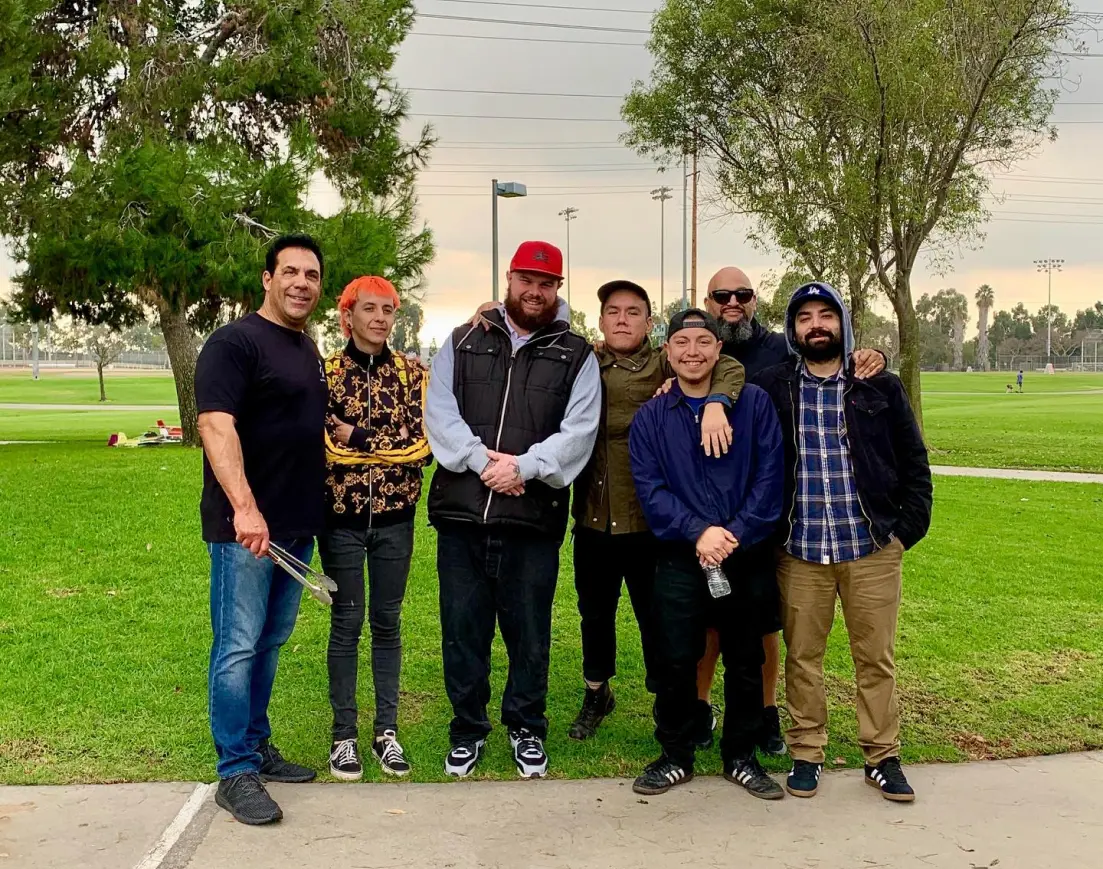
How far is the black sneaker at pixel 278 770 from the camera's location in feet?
13.4

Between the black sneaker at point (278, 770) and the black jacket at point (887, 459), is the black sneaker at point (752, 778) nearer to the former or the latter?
the black jacket at point (887, 459)

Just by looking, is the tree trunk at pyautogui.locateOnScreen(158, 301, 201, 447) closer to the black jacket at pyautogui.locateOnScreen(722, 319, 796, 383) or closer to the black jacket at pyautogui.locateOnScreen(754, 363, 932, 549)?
the black jacket at pyautogui.locateOnScreen(722, 319, 796, 383)

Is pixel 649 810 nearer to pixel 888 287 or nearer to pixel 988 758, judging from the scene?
pixel 988 758

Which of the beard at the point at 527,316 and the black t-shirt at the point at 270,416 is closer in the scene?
the black t-shirt at the point at 270,416

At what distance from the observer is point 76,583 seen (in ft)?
24.8

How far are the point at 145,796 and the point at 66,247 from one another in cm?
1493

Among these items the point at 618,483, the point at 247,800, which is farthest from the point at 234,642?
the point at 618,483

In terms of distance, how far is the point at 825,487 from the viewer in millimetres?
4078

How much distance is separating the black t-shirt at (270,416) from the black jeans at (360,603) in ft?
0.73

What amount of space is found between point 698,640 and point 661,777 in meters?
0.58

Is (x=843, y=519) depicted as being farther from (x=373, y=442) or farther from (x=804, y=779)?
(x=373, y=442)

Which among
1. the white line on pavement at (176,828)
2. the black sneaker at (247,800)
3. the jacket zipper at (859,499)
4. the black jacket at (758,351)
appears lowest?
the white line on pavement at (176,828)

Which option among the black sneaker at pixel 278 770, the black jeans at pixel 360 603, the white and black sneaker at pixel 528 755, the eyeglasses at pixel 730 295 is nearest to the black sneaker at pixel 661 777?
the white and black sneaker at pixel 528 755

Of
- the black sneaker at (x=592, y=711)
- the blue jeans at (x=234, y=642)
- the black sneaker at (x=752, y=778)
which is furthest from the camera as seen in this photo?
the black sneaker at (x=592, y=711)
